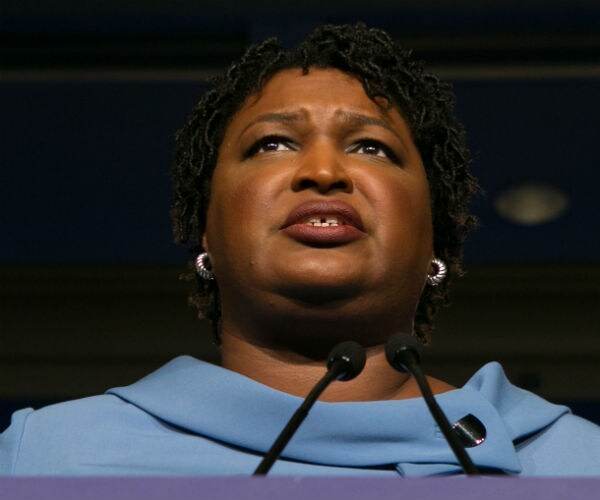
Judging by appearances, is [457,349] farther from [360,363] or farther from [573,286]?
[360,363]

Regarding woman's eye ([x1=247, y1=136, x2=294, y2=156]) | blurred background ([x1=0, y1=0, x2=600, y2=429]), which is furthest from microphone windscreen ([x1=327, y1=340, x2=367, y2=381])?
blurred background ([x1=0, y1=0, x2=600, y2=429])

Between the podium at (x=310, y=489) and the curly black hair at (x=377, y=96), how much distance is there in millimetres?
825

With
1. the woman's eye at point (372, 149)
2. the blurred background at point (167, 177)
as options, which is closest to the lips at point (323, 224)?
the woman's eye at point (372, 149)

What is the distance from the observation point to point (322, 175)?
1488 mm

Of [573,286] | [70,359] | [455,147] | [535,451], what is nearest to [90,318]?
[70,359]

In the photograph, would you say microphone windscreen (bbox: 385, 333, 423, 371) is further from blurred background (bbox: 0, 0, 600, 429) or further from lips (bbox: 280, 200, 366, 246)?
blurred background (bbox: 0, 0, 600, 429)

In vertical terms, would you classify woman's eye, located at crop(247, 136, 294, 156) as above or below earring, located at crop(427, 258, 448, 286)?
above

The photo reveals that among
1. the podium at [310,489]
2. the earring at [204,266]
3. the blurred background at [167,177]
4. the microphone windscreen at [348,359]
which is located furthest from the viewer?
the blurred background at [167,177]

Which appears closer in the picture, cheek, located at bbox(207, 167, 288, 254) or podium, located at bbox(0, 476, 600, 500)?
podium, located at bbox(0, 476, 600, 500)

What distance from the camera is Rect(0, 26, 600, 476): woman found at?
4.70 ft

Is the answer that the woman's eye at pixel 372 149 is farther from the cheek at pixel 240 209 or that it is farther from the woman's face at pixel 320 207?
the cheek at pixel 240 209

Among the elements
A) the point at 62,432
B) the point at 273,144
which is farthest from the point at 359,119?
the point at 62,432

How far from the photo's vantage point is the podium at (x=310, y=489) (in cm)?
90

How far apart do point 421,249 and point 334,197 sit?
140 millimetres
